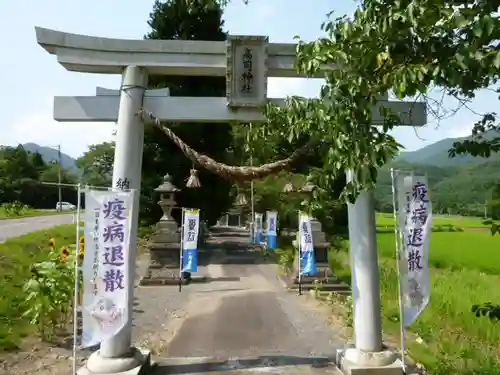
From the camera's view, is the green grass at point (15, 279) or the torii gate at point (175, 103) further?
the green grass at point (15, 279)

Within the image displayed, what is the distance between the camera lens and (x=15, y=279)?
10516 mm

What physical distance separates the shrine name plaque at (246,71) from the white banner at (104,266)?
1841mm

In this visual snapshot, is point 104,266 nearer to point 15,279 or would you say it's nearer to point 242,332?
point 242,332

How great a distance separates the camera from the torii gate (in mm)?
5570

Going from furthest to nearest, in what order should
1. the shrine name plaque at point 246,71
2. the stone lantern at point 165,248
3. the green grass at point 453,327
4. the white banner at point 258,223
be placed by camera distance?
the white banner at point 258,223
the stone lantern at point 165,248
the green grass at point 453,327
the shrine name plaque at point 246,71

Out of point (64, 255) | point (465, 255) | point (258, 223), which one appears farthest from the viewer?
point (258, 223)

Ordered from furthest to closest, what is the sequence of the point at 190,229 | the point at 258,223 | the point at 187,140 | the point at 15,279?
the point at 258,223
the point at 187,140
the point at 190,229
the point at 15,279

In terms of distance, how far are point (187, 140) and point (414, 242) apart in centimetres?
1551

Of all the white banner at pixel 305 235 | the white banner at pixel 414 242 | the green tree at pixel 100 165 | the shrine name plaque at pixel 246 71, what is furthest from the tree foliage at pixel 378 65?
the green tree at pixel 100 165

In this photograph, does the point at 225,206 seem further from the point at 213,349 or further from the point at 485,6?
the point at 485,6

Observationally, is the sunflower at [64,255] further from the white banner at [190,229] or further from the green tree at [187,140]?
the green tree at [187,140]

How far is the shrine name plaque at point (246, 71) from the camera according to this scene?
229 inches

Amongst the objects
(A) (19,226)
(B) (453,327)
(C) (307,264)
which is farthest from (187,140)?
(B) (453,327)

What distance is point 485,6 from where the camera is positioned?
7.25ft
